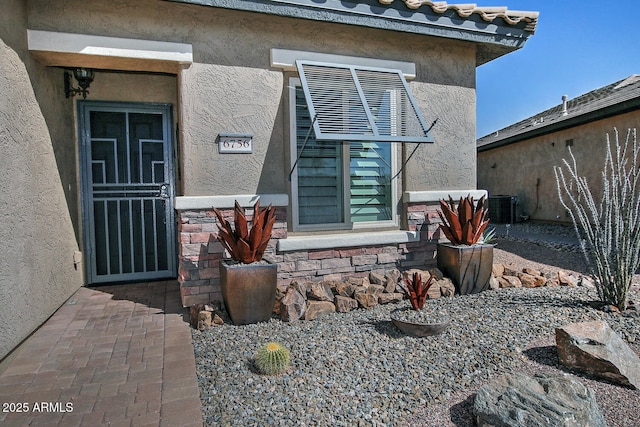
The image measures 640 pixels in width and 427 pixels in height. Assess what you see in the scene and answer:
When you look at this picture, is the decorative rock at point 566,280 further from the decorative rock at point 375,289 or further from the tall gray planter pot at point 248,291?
the tall gray planter pot at point 248,291

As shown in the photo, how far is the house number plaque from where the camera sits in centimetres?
545

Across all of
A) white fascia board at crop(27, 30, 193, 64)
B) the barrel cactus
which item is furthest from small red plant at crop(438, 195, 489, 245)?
white fascia board at crop(27, 30, 193, 64)

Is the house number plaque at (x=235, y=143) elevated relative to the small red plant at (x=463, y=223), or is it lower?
elevated

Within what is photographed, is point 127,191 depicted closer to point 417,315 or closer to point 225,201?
point 225,201

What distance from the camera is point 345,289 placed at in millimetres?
5609

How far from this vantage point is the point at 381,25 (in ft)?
19.3

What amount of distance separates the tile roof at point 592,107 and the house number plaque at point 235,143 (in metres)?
10.9

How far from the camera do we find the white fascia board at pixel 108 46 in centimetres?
484

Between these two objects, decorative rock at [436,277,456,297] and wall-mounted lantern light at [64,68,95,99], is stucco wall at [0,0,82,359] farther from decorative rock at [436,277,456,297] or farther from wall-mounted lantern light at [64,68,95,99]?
decorative rock at [436,277,456,297]

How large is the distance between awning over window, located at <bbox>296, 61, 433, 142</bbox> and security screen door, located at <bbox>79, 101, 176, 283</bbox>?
2.95m

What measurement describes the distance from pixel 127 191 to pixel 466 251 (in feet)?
18.4

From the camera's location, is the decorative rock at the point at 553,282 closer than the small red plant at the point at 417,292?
No

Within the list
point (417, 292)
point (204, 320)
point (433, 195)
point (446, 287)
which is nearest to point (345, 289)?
point (417, 292)

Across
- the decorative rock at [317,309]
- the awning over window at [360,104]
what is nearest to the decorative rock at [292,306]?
the decorative rock at [317,309]
